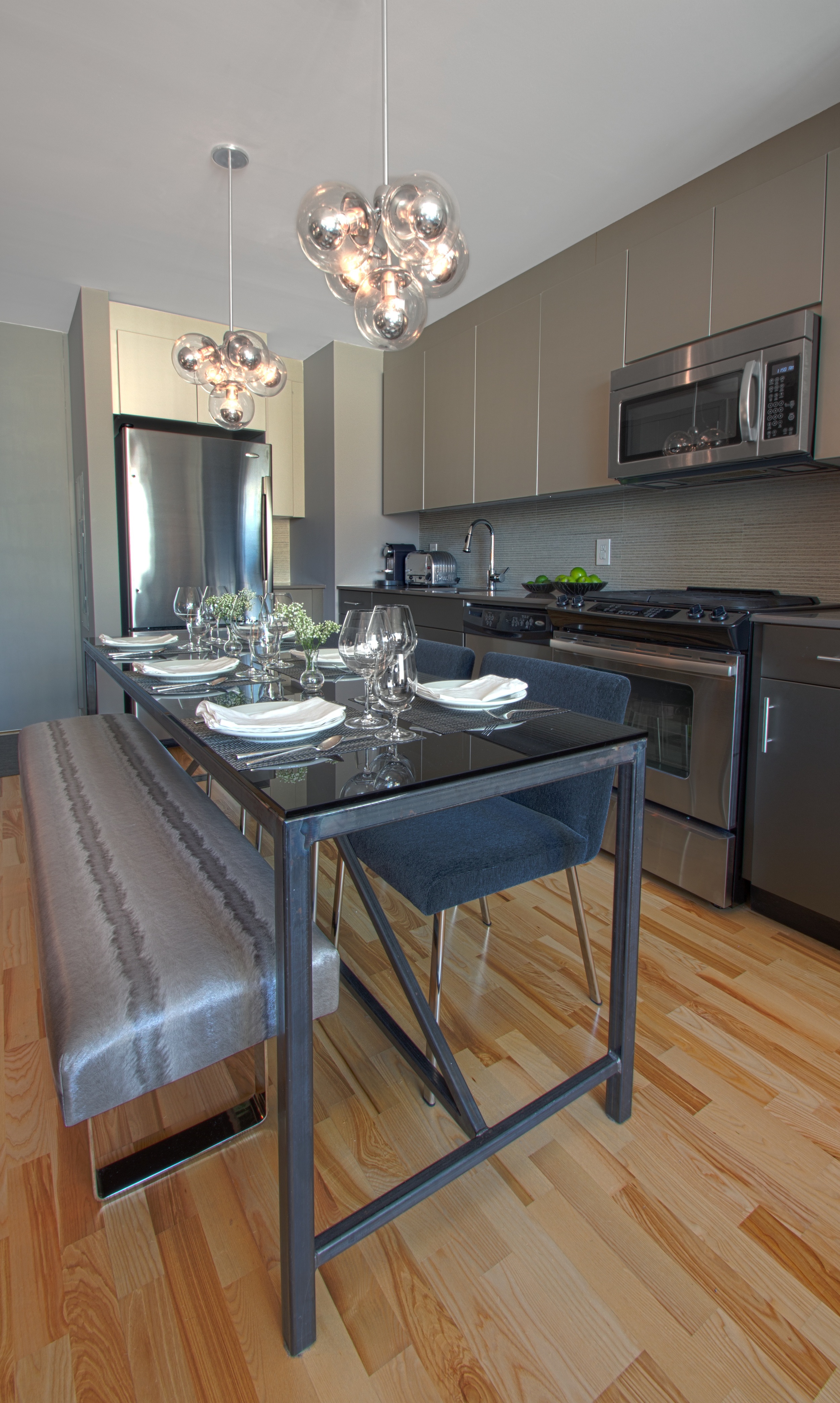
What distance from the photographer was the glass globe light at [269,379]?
2619 millimetres

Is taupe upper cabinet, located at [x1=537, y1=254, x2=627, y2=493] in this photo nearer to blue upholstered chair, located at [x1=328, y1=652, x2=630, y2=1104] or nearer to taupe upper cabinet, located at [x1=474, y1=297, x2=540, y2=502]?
taupe upper cabinet, located at [x1=474, y1=297, x2=540, y2=502]

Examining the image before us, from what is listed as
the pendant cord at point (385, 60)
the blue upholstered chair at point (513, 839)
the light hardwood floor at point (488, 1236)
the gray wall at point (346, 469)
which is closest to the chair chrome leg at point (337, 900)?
the light hardwood floor at point (488, 1236)

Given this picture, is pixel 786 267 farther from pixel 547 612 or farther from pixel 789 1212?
pixel 789 1212

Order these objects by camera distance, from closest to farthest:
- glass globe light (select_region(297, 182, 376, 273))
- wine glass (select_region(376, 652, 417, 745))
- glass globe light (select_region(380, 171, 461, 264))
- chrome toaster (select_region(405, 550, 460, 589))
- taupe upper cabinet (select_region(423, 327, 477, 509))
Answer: wine glass (select_region(376, 652, 417, 745))
glass globe light (select_region(380, 171, 461, 264))
glass globe light (select_region(297, 182, 376, 273))
taupe upper cabinet (select_region(423, 327, 477, 509))
chrome toaster (select_region(405, 550, 460, 589))

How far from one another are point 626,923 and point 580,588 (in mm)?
1945

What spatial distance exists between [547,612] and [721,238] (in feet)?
4.50

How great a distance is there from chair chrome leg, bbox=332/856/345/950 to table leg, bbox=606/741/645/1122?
0.81 metres

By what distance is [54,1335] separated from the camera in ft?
3.00

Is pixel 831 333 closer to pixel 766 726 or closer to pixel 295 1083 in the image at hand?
pixel 766 726

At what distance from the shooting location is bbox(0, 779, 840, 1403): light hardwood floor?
881 mm

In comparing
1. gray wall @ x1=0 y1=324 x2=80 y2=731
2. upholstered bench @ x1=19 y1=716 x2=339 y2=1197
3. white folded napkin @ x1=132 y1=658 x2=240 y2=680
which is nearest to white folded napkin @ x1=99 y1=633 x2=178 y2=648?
white folded napkin @ x1=132 y1=658 x2=240 y2=680

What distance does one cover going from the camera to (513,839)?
1.41 m

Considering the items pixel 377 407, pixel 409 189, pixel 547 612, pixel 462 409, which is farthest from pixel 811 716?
pixel 377 407

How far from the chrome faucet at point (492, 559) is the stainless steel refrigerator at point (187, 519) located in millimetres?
1304
